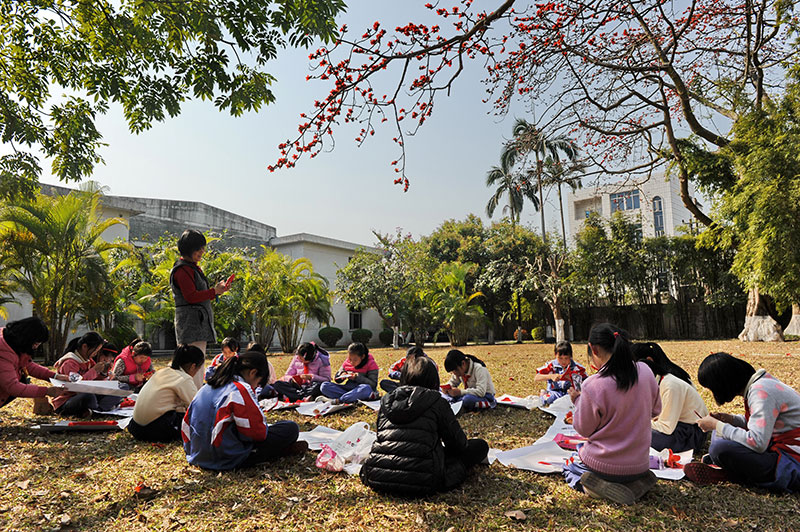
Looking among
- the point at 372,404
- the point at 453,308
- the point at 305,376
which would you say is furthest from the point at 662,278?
the point at 305,376

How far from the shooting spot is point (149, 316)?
596 inches

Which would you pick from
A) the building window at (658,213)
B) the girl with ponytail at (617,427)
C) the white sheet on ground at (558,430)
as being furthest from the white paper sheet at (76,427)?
the building window at (658,213)

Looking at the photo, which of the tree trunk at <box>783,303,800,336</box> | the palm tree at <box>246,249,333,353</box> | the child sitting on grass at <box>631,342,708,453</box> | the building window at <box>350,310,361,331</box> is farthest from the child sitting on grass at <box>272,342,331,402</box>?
the building window at <box>350,310,361,331</box>

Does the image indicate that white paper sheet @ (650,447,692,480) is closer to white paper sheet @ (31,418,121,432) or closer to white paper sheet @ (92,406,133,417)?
white paper sheet @ (31,418,121,432)

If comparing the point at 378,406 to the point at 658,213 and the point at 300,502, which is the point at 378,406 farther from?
the point at 658,213

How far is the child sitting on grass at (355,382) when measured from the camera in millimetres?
6246

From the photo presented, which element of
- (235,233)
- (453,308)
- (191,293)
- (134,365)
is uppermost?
(235,233)

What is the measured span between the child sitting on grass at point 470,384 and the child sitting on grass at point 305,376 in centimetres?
195

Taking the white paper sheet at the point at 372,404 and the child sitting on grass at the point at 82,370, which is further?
the white paper sheet at the point at 372,404

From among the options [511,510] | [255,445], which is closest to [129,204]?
[255,445]

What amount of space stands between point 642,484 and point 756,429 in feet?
2.54

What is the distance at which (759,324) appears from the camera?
612 inches

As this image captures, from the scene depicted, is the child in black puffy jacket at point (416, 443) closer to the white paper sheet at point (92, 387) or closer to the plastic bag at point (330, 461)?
the plastic bag at point (330, 461)

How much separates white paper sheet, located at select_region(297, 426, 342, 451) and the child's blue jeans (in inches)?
48.0
